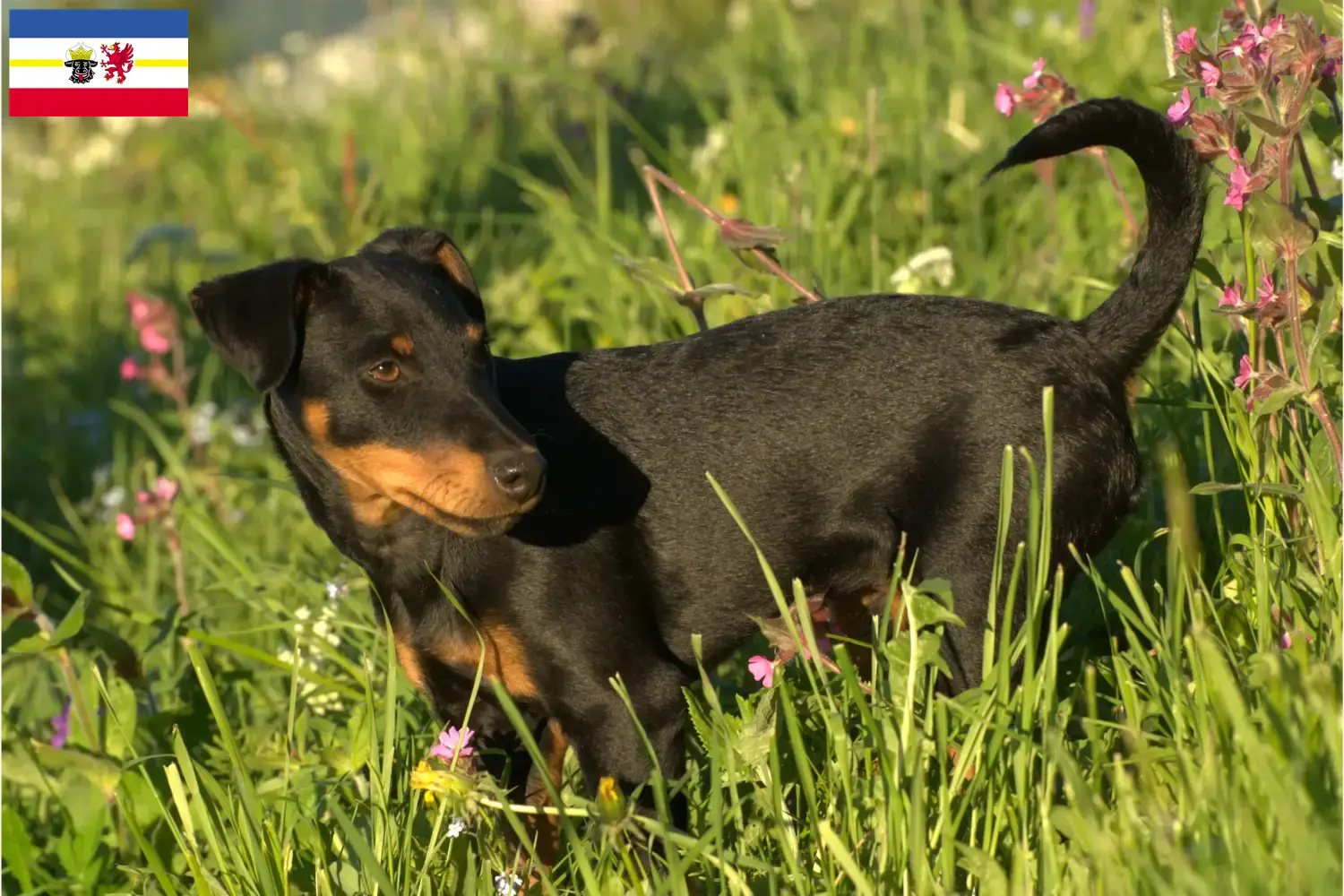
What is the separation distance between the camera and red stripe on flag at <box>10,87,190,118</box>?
4348 mm

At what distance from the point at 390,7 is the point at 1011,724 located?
894 cm

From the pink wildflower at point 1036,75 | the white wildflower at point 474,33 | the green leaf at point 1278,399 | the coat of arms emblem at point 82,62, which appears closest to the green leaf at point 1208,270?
the green leaf at point 1278,399

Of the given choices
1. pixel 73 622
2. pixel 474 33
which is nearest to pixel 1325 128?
pixel 73 622

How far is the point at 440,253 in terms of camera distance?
345 cm

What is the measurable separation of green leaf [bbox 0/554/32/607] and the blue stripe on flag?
6.03ft

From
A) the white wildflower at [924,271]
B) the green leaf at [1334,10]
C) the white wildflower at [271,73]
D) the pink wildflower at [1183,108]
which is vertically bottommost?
the white wildflower at [924,271]

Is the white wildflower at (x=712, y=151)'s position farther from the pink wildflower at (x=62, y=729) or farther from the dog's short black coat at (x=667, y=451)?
the pink wildflower at (x=62, y=729)

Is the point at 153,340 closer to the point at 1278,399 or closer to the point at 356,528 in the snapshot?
the point at 356,528

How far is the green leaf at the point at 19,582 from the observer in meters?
3.33

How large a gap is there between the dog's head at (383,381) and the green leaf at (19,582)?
0.71 meters

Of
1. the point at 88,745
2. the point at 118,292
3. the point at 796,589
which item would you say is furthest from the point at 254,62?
the point at 796,589

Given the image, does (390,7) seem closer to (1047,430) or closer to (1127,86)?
(1127,86)

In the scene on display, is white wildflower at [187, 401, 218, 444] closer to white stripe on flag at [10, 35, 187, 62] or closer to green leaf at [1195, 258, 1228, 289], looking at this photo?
white stripe on flag at [10, 35, 187, 62]

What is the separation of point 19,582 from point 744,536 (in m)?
1.58
